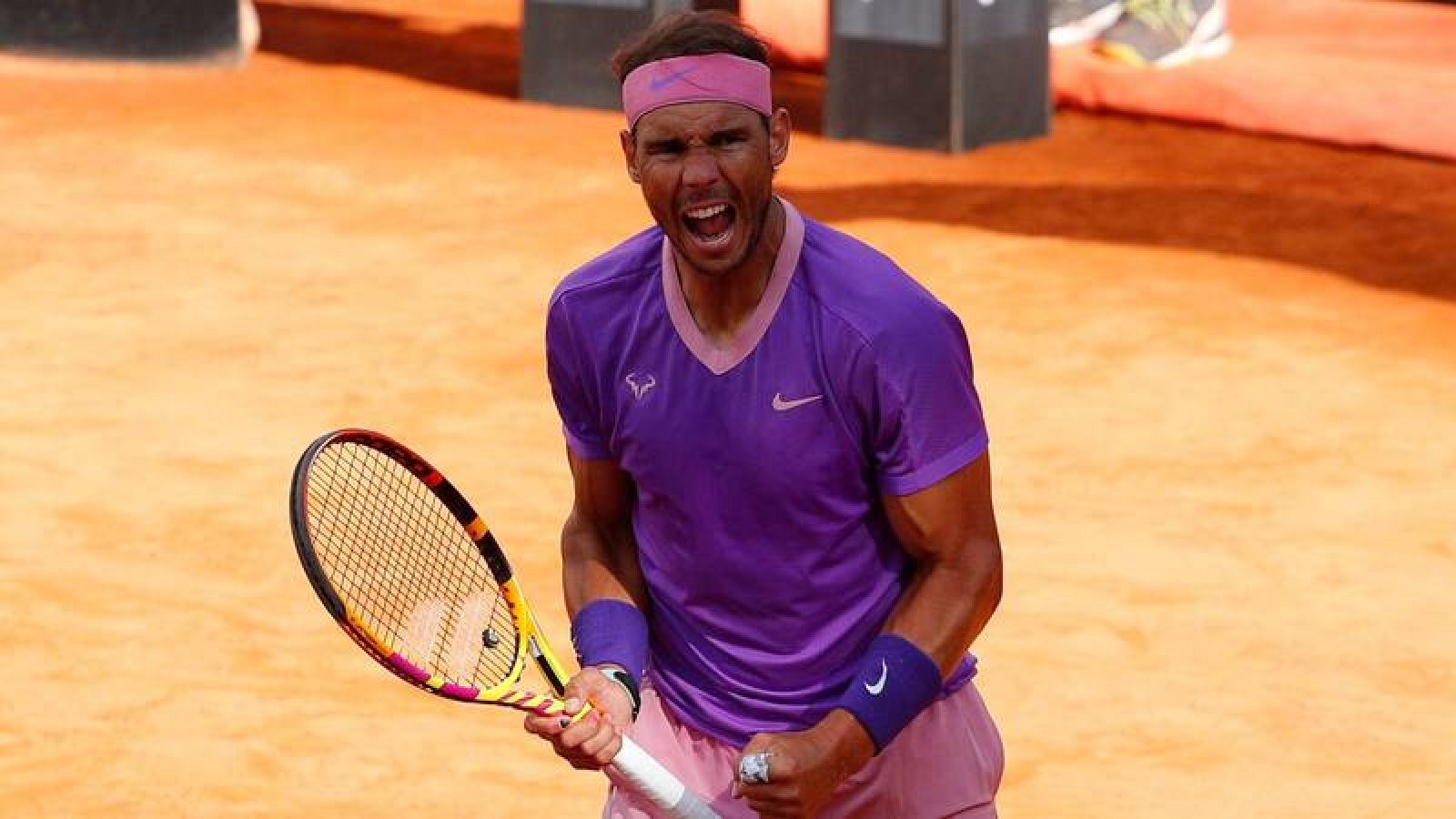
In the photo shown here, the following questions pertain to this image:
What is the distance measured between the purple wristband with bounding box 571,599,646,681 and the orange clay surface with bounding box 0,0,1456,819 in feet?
8.02

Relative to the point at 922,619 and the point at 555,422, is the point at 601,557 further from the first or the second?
the point at 555,422

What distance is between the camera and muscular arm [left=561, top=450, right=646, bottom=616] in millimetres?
3879

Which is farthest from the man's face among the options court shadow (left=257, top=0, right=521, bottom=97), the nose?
court shadow (left=257, top=0, right=521, bottom=97)

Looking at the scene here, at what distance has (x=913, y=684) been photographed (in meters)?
3.61

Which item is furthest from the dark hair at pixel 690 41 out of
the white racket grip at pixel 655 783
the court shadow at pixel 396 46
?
the court shadow at pixel 396 46

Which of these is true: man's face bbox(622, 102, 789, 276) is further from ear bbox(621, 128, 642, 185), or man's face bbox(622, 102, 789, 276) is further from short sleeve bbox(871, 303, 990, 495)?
short sleeve bbox(871, 303, 990, 495)

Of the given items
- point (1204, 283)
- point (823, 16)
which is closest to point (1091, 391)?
point (1204, 283)

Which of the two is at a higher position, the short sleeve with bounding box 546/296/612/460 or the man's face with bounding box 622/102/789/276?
the man's face with bounding box 622/102/789/276

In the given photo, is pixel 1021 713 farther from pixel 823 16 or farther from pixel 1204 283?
pixel 823 16

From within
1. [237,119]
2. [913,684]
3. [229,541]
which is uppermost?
[913,684]

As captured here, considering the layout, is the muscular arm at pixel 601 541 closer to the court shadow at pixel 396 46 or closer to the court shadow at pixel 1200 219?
the court shadow at pixel 1200 219

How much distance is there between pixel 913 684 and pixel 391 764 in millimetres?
3137

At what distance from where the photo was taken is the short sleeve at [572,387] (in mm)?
3754

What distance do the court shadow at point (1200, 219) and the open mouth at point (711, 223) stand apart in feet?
27.9
